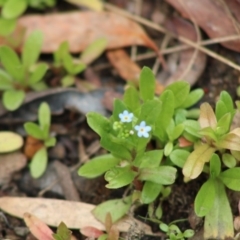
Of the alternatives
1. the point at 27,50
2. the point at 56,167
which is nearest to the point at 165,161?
the point at 56,167

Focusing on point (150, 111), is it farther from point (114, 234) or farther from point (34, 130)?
point (34, 130)

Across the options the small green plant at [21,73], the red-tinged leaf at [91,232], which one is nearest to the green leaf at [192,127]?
the red-tinged leaf at [91,232]

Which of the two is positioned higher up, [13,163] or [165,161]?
[165,161]

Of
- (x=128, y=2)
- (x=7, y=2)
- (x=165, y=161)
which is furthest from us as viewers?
(x=128, y=2)

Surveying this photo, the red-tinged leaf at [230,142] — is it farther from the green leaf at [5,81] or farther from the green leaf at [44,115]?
the green leaf at [5,81]

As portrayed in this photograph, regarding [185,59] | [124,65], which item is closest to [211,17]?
[185,59]

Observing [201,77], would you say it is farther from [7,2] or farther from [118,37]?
[7,2]

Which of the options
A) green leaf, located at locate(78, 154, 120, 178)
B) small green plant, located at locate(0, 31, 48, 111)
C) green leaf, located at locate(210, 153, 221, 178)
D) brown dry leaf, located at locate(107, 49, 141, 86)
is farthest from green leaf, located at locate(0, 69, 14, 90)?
green leaf, located at locate(210, 153, 221, 178)
